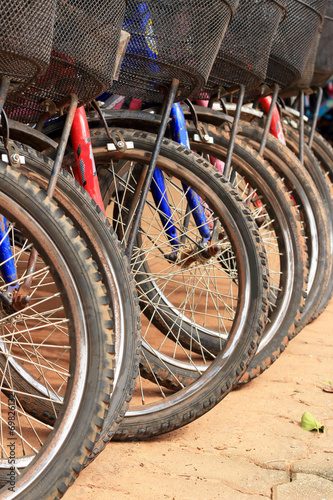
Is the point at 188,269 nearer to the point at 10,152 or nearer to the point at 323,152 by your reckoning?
the point at 10,152

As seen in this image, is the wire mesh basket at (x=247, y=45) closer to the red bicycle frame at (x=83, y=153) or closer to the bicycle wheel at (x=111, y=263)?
the red bicycle frame at (x=83, y=153)

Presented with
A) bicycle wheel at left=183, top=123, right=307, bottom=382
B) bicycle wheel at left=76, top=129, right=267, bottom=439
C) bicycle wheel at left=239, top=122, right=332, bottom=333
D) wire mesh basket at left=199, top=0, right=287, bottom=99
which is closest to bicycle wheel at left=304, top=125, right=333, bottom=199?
bicycle wheel at left=239, top=122, right=332, bottom=333

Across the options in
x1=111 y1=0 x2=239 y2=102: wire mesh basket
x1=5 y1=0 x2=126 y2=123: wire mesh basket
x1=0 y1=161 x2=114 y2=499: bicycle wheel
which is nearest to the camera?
x1=0 y1=161 x2=114 y2=499: bicycle wheel

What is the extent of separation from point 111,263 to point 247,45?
1.12 metres

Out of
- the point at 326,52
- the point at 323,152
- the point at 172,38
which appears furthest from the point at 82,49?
the point at 323,152

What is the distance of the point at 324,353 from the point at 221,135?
1.16 metres

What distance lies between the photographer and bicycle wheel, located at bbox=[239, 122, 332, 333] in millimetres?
3123

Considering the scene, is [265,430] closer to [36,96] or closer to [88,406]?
[88,406]

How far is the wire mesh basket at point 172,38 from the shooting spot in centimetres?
199

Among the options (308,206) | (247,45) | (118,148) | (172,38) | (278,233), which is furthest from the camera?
(308,206)

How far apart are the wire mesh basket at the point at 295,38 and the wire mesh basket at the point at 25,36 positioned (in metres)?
1.60

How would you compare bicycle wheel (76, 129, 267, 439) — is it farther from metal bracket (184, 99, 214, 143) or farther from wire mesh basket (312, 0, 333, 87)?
→ wire mesh basket (312, 0, 333, 87)

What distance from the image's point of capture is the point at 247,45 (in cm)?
246

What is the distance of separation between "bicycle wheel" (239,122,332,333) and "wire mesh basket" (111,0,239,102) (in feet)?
3.14
